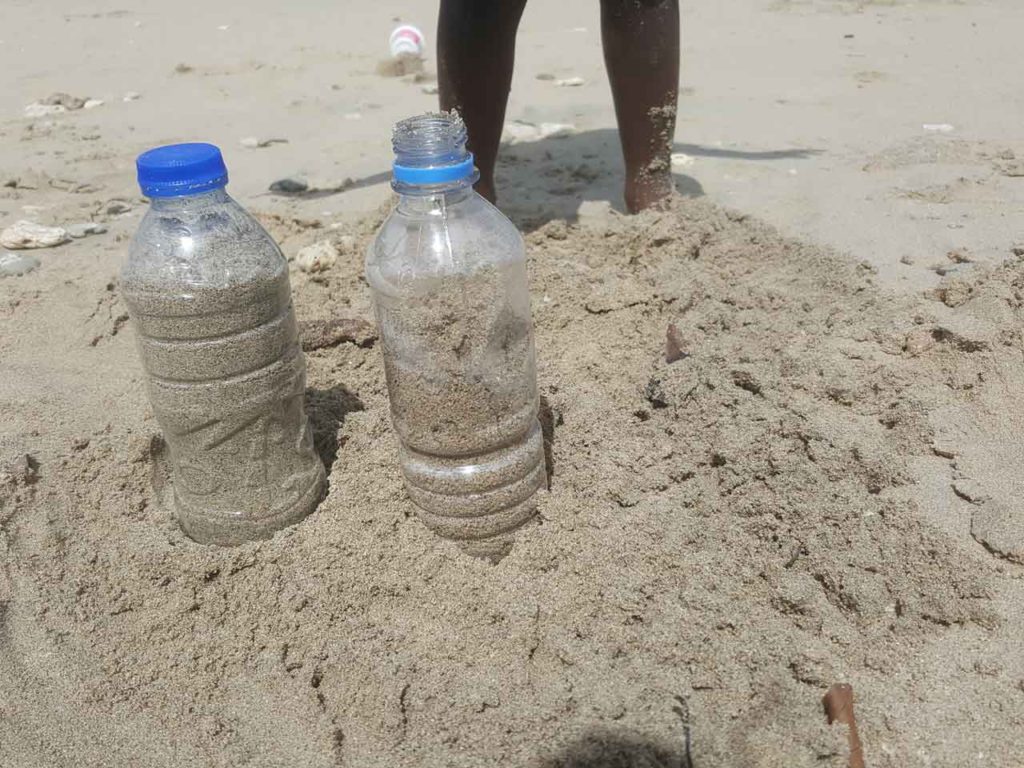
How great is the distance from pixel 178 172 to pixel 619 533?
122 cm

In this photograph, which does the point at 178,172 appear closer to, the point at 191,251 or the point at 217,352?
the point at 191,251

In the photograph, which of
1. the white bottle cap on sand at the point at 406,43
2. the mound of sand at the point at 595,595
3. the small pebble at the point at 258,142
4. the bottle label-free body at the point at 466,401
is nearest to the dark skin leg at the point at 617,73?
the mound of sand at the point at 595,595

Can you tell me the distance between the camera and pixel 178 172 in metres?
1.75

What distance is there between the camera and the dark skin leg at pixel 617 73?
344 cm

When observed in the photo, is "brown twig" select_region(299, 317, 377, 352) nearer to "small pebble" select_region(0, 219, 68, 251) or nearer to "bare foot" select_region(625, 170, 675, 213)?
"bare foot" select_region(625, 170, 675, 213)

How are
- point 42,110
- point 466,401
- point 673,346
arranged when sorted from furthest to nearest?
point 42,110
point 673,346
point 466,401

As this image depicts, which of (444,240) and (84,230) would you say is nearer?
(444,240)

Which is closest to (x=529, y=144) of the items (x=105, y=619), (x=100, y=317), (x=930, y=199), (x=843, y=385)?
(x=930, y=199)

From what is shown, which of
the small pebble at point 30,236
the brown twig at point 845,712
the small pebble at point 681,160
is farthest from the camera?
the small pebble at point 681,160

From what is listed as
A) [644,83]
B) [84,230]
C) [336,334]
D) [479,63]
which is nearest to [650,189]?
[644,83]

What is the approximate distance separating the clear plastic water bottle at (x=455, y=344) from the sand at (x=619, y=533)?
0.10 metres

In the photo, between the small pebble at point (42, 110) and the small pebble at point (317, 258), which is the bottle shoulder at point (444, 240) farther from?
the small pebble at point (42, 110)

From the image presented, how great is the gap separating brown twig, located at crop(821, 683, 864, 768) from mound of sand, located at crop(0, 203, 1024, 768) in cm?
2

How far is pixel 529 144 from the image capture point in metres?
5.04
